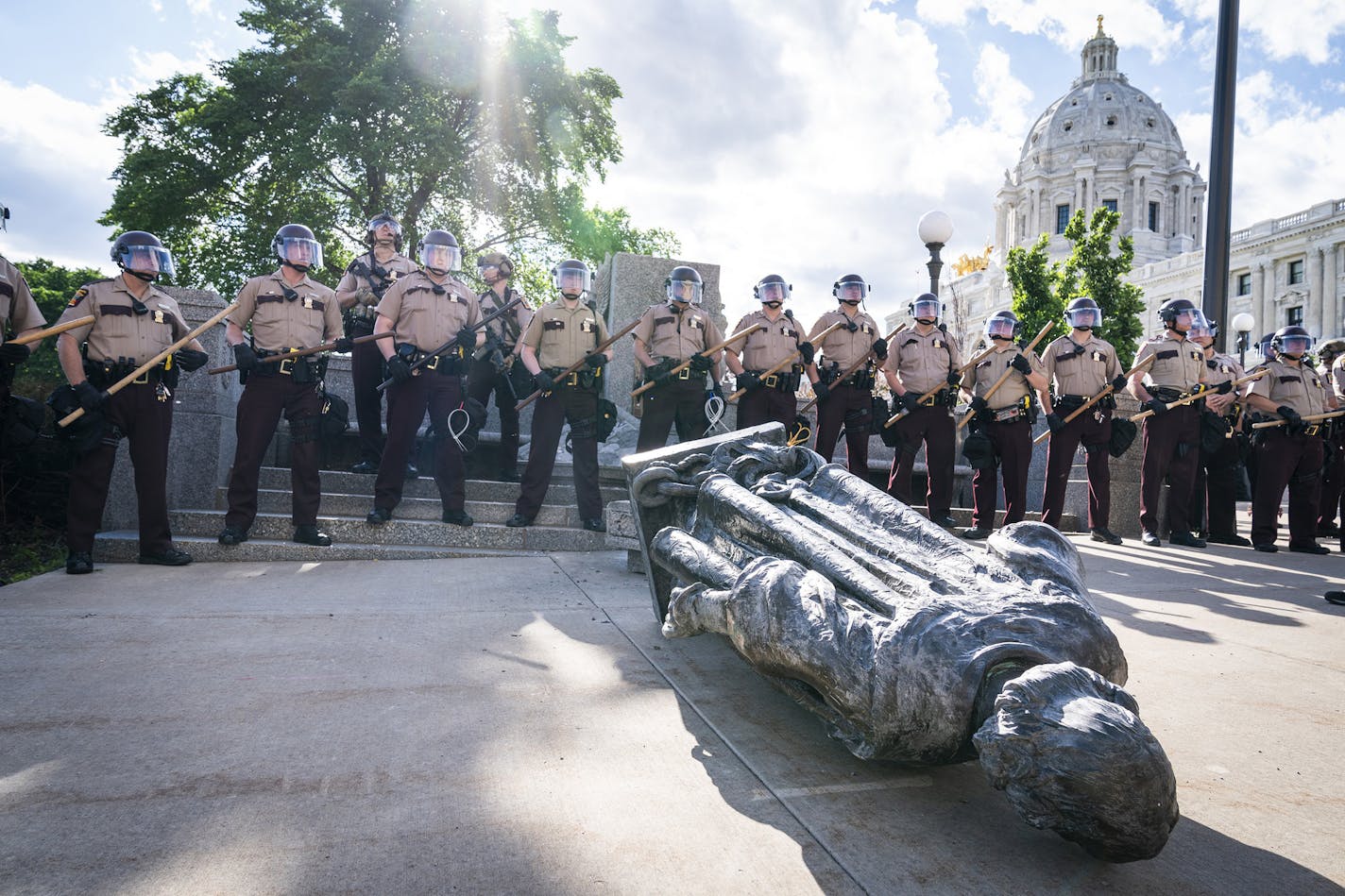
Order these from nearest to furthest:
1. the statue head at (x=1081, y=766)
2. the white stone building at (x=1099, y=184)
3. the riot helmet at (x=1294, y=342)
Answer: the statue head at (x=1081, y=766)
the riot helmet at (x=1294, y=342)
the white stone building at (x=1099, y=184)

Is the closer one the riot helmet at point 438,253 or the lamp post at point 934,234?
the riot helmet at point 438,253

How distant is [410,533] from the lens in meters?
6.06

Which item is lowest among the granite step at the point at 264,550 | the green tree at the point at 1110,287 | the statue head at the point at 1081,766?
the granite step at the point at 264,550

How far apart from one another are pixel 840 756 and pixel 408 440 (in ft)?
15.5

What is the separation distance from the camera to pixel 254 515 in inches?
228

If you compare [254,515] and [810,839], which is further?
[254,515]

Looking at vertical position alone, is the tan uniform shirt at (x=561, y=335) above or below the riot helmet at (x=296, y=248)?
below

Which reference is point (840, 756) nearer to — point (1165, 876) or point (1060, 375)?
point (1165, 876)

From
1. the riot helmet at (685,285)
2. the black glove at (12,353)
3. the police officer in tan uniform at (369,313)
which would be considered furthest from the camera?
the police officer in tan uniform at (369,313)

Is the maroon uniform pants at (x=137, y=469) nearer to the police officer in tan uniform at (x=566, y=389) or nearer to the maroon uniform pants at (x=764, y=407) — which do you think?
the police officer in tan uniform at (x=566, y=389)

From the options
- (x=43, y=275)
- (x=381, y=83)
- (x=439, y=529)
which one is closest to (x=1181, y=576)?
(x=439, y=529)

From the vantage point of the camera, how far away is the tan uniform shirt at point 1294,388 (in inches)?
327

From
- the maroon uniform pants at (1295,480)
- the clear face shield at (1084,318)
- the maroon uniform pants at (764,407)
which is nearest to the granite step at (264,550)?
the maroon uniform pants at (764,407)

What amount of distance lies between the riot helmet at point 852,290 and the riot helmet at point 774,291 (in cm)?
60
